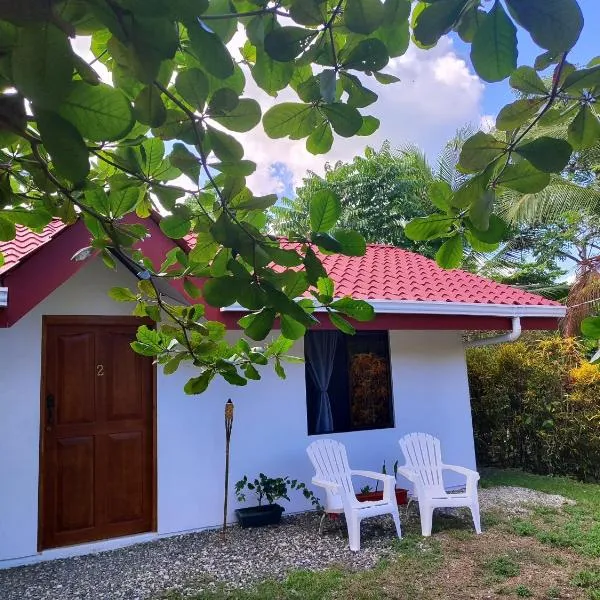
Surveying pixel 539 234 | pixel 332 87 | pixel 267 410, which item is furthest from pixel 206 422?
pixel 539 234

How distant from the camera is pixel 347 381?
7.14 m

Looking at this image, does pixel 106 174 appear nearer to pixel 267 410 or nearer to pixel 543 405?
pixel 267 410

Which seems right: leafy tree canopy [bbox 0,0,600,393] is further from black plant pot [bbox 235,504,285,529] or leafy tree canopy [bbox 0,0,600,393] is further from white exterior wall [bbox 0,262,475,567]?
black plant pot [bbox 235,504,285,529]

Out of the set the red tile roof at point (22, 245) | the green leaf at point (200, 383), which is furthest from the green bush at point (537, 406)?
the green leaf at point (200, 383)

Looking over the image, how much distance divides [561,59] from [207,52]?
0.57m

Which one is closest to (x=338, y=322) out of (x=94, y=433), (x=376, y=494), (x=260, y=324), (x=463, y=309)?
(x=260, y=324)

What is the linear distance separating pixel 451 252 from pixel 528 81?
15.3 inches

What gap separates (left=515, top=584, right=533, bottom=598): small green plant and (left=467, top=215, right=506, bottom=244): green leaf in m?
3.97

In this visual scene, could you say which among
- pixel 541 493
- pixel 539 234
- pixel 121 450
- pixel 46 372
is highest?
pixel 539 234

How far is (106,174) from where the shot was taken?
1.51 metres

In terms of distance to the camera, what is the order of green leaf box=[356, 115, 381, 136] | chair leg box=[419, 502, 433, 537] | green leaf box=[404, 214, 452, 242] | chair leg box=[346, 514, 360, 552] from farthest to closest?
chair leg box=[419, 502, 433, 537] < chair leg box=[346, 514, 360, 552] < green leaf box=[356, 115, 381, 136] < green leaf box=[404, 214, 452, 242]

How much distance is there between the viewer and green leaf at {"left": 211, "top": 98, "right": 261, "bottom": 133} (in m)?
0.98

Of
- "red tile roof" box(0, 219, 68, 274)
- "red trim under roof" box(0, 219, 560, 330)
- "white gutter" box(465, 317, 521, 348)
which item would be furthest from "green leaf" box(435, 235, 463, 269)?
"white gutter" box(465, 317, 521, 348)

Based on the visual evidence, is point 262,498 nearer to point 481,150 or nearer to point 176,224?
point 176,224
